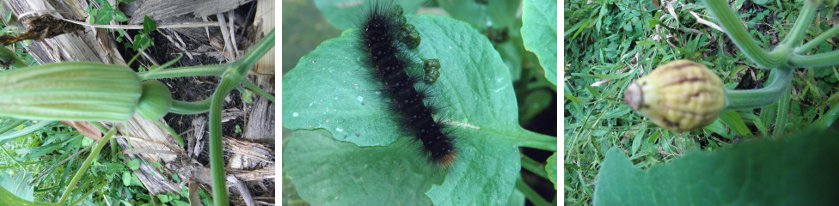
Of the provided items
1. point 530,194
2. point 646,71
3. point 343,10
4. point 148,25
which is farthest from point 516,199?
point 148,25

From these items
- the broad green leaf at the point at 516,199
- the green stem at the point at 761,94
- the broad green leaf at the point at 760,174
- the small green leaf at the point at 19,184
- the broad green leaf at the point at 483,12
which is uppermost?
the broad green leaf at the point at 483,12

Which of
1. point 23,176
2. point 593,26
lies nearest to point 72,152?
point 23,176

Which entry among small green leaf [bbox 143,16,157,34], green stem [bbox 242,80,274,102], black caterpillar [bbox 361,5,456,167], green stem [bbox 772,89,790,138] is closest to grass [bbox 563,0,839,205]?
green stem [bbox 772,89,790,138]

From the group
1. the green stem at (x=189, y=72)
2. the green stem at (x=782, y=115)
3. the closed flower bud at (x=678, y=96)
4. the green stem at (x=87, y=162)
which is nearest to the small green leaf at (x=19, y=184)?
the green stem at (x=87, y=162)

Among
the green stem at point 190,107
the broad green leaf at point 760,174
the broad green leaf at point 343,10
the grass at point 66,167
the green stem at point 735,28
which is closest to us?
the broad green leaf at point 760,174

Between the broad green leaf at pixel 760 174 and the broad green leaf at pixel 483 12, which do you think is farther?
the broad green leaf at pixel 483 12

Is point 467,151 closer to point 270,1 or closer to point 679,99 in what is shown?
point 270,1

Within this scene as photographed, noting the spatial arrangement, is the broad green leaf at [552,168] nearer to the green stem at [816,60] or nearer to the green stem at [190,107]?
the green stem at [816,60]
